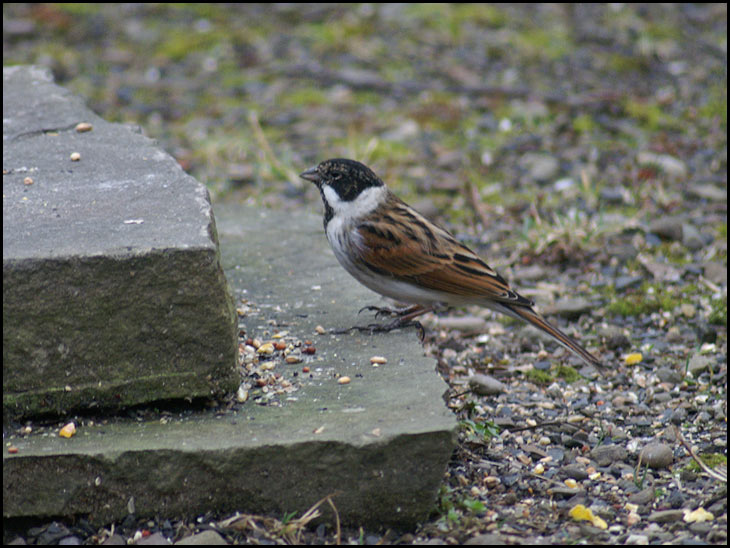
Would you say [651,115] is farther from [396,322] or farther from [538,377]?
[396,322]

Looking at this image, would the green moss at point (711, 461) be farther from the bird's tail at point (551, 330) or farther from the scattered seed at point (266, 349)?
the scattered seed at point (266, 349)

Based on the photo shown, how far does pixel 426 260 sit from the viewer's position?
4.96 metres

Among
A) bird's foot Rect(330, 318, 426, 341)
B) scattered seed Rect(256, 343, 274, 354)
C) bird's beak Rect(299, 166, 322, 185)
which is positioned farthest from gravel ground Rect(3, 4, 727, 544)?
bird's beak Rect(299, 166, 322, 185)

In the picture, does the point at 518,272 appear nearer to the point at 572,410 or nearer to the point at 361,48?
the point at 572,410

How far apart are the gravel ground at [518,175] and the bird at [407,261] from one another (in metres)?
0.41

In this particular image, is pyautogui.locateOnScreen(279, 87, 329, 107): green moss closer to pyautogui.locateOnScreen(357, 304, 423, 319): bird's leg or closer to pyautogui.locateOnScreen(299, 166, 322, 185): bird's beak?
pyautogui.locateOnScreen(299, 166, 322, 185): bird's beak

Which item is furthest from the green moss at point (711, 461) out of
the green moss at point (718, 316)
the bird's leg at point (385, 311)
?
the green moss at point (718, 316)

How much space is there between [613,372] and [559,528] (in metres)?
1.84

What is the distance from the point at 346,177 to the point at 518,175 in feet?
10.9

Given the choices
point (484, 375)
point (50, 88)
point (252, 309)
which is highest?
point (50, 88)

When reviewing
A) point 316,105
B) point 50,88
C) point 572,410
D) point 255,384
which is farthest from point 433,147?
point 255,384

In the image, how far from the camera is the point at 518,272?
6.67 meters

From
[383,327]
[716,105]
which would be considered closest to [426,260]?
[383,327]

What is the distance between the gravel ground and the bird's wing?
0.48 m
